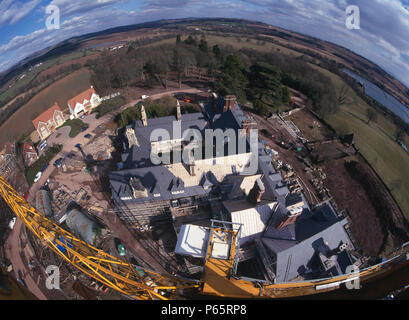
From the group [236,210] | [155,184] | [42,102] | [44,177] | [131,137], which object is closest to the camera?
[236,210]

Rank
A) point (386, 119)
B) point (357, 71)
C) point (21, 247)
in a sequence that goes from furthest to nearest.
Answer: point (357, 71)
point (386, 119)
point (21, 247)

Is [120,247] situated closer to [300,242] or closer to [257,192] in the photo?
[257,192]

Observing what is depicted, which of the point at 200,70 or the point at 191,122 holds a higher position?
the point at 200,70

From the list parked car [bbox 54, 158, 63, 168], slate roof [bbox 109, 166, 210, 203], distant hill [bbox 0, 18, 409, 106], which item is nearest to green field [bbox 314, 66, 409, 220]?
distant hill [bbox 0, 18, 409, 106]

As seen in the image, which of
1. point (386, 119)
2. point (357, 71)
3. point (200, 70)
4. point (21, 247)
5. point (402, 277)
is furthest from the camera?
point (357, 71)

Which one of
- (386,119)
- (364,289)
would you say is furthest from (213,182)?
(386,119)

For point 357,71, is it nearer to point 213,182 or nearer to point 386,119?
point 386,119

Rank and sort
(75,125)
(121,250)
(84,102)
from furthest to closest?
(84,102) < (75,125) < (121,250)

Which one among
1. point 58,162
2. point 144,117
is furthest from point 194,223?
point 58,162
